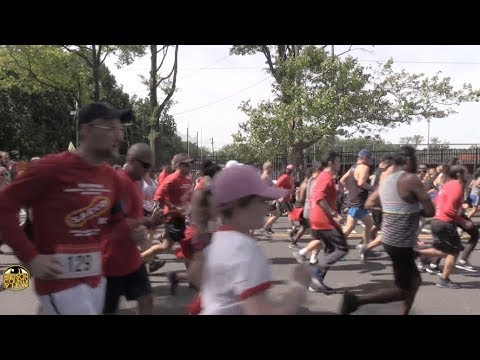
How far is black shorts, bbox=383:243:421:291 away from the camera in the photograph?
4.59 metres

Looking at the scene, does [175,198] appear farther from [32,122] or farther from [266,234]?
[32,122]

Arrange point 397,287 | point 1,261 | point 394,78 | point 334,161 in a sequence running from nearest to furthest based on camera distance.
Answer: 1. point 397,287
2. point 334,161
3. point 1,261
4. point 394,78

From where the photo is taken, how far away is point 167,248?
256 inches

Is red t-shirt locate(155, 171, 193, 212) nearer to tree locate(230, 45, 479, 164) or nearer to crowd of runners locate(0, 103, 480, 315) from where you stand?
crowd of runners locate(0, 103, 480, 315)

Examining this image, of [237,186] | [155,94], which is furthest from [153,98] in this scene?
[237,186]

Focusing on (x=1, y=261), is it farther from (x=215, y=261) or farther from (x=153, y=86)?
(x=153, y=86)

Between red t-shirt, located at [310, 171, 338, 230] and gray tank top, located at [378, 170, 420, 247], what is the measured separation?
A: 4.77 ft

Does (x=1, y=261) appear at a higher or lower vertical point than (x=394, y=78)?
lower

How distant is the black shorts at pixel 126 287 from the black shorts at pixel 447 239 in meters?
4.30

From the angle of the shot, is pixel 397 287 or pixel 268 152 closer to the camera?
pixel 397 287

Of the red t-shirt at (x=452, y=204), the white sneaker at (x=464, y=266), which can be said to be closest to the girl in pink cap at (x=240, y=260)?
the red t-shirt at (x=452, y=204)

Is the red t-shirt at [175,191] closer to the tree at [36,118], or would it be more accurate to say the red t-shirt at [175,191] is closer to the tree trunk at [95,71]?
the tree trunk at [95,71]
